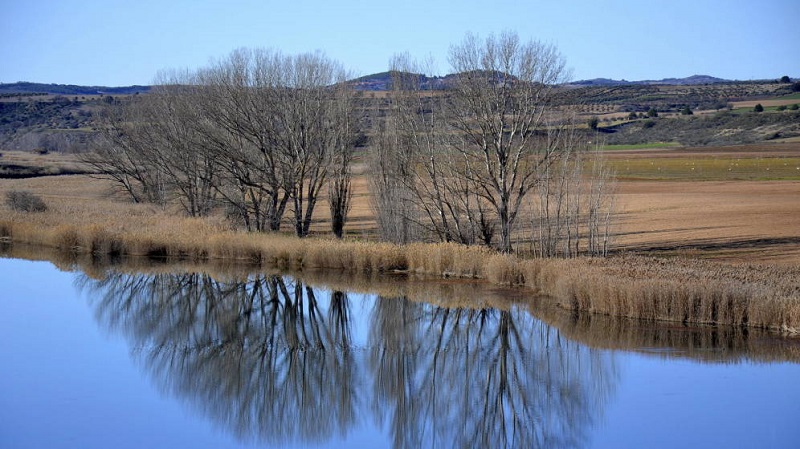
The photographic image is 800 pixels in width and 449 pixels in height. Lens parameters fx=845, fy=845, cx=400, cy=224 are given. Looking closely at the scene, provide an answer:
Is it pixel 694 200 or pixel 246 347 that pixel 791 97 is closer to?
pixel 694 200

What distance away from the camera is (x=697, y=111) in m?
102

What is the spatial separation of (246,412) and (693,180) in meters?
47.4

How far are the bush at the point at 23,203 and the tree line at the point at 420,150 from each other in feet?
22.5

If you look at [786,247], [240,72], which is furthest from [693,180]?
[240,72]

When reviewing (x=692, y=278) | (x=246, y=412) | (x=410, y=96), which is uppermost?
(x=410, y=96)

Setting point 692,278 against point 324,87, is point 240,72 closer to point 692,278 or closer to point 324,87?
point 324,87

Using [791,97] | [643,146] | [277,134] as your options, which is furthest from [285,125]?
[791,97]

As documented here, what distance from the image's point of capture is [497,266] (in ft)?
78.0

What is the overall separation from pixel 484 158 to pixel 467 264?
4.06 m

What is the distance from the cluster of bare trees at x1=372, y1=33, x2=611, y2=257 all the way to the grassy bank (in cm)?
182

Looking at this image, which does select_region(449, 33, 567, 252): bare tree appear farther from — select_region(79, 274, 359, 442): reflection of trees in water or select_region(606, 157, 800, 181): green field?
select_region(606, 157, 800, 181): green field

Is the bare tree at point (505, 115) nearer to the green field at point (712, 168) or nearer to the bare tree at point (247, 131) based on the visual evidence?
the bare tree at point (247, 131)

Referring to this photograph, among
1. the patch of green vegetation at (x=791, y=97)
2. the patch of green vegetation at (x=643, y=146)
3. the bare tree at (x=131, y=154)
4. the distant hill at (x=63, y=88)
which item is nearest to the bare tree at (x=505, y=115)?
the bare tree at (x=131, y=154)

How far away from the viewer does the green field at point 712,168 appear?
56.0 meters
